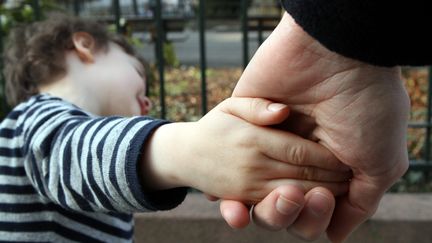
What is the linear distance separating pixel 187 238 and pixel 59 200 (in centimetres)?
131

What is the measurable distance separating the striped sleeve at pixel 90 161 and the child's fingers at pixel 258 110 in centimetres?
22

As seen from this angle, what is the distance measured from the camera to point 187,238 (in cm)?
241

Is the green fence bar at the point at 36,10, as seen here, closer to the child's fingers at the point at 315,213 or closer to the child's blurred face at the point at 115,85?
the child's blurred face at the point at 115,85

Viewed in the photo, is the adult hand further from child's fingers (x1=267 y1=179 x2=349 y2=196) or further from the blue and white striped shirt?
the blue and white striped shirt

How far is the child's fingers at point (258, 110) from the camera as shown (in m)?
0.75

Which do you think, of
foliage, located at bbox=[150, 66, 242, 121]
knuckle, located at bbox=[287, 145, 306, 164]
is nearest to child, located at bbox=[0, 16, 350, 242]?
knuckle, located at bbox=[287, 145, 306, 164]

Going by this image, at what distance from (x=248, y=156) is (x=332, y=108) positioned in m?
0.14

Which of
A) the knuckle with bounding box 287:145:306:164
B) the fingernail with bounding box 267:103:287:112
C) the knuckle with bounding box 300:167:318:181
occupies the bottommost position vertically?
the knuckle with bounding box 300:167:318:181

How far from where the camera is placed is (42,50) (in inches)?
64.2

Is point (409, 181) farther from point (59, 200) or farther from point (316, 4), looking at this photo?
point (316, 4)

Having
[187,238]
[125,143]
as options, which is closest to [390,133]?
[125,143]

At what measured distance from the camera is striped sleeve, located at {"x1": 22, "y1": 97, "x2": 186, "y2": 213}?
979 millimetres

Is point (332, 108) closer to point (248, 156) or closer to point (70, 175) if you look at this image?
point (248, 156)

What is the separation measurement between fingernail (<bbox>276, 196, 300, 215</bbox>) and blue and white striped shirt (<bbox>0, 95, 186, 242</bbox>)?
29cm
